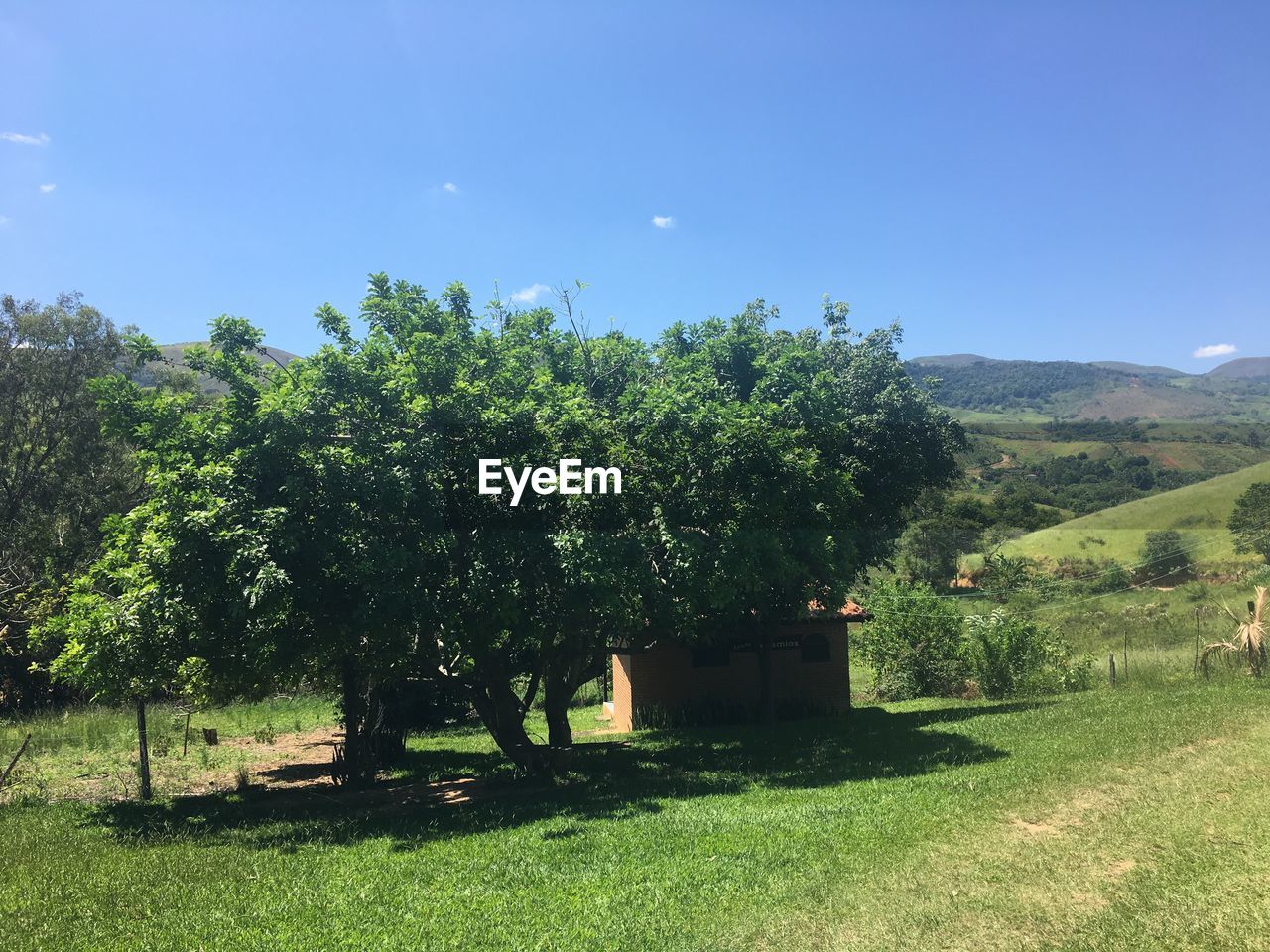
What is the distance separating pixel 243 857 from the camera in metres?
8.48

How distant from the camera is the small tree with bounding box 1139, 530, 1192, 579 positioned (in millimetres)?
47500

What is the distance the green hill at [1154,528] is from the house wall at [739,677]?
133 feet

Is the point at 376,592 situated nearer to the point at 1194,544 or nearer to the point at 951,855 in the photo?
the point at 951,855

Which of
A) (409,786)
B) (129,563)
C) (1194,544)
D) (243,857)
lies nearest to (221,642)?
(129,563)

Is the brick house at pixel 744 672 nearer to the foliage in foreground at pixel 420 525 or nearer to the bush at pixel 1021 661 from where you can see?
the bush at pixel 1021 661

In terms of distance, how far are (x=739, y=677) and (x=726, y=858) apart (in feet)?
43.3

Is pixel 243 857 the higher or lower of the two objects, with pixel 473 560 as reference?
lower

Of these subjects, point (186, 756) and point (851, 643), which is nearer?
point (186, 756)

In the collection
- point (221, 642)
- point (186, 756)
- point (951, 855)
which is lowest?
point (186, 756)

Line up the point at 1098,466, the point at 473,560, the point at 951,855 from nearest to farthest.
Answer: the point at 951,855 < the point at 473,560 < the point at 1098,466

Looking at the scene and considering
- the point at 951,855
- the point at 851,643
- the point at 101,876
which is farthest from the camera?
the point at 851,643

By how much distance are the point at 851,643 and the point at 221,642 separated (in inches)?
818

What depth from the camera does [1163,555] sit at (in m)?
49.8

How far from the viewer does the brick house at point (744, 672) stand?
20.1 meters
